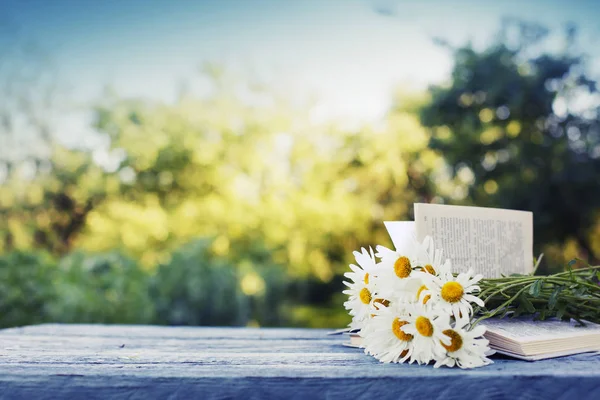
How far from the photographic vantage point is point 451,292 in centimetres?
75

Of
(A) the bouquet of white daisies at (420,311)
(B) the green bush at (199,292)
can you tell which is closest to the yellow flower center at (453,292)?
(A) the bouquet of white daisies at (420,311)

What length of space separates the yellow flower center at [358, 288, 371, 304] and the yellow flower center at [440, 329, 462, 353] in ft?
0.53

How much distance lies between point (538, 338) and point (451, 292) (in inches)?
5.7

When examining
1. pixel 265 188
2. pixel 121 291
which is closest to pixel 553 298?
pixel 121 291

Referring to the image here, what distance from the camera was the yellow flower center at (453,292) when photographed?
29.4 inches

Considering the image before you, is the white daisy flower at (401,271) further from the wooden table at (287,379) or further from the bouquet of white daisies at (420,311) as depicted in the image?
the wooden table at (287,379)

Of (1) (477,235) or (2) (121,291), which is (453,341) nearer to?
(1) (477,235)

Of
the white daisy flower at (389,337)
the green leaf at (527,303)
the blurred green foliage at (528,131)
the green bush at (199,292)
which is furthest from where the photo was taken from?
the blurred green foliage at (528,131)

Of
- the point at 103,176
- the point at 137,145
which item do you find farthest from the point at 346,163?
the point at 103,176

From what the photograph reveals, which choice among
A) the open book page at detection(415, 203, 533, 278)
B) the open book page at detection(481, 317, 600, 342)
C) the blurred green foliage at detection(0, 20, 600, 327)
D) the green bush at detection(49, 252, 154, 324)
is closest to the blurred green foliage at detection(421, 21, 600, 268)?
the blurred green foliage at detection(0, 20, 600, 327)

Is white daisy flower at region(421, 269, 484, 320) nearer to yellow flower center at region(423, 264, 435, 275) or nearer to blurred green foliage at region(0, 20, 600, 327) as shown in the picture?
yellow flower center at region(423, 264, 435, 275)

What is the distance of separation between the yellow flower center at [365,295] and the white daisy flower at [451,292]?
0.41ft

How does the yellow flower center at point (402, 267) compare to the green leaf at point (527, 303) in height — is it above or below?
above

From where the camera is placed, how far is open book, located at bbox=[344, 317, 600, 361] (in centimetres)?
75
